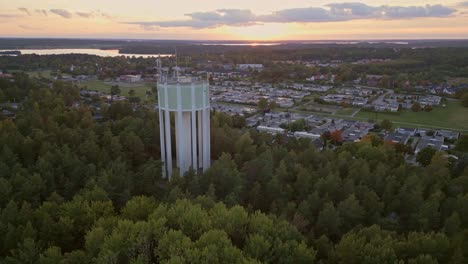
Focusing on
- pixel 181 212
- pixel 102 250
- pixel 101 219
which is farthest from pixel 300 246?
pixel 101 219

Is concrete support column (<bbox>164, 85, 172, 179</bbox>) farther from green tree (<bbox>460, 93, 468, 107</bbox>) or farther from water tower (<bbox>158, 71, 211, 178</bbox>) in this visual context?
green tree (<bbox>460, 93, 468, 107</bbox>)

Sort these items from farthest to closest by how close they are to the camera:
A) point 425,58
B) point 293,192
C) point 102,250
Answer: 1. point 425,58
2. point 293,192
3. point 102,250

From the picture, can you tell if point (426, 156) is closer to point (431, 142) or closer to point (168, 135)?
point (431, 142)

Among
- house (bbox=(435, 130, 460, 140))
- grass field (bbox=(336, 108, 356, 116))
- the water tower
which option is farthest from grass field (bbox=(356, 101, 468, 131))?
the water tower

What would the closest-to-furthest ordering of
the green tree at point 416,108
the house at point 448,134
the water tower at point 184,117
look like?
the water tower at point 184,117 < the house at point 448,134 < the green tree at point 416,108

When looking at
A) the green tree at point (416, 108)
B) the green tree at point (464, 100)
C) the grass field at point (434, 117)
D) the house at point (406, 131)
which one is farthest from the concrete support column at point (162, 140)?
the green tree at point (464, 100)

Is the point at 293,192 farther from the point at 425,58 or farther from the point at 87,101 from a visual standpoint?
the point at 425,58

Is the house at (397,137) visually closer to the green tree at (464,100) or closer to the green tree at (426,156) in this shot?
the green tree at (426,156)
